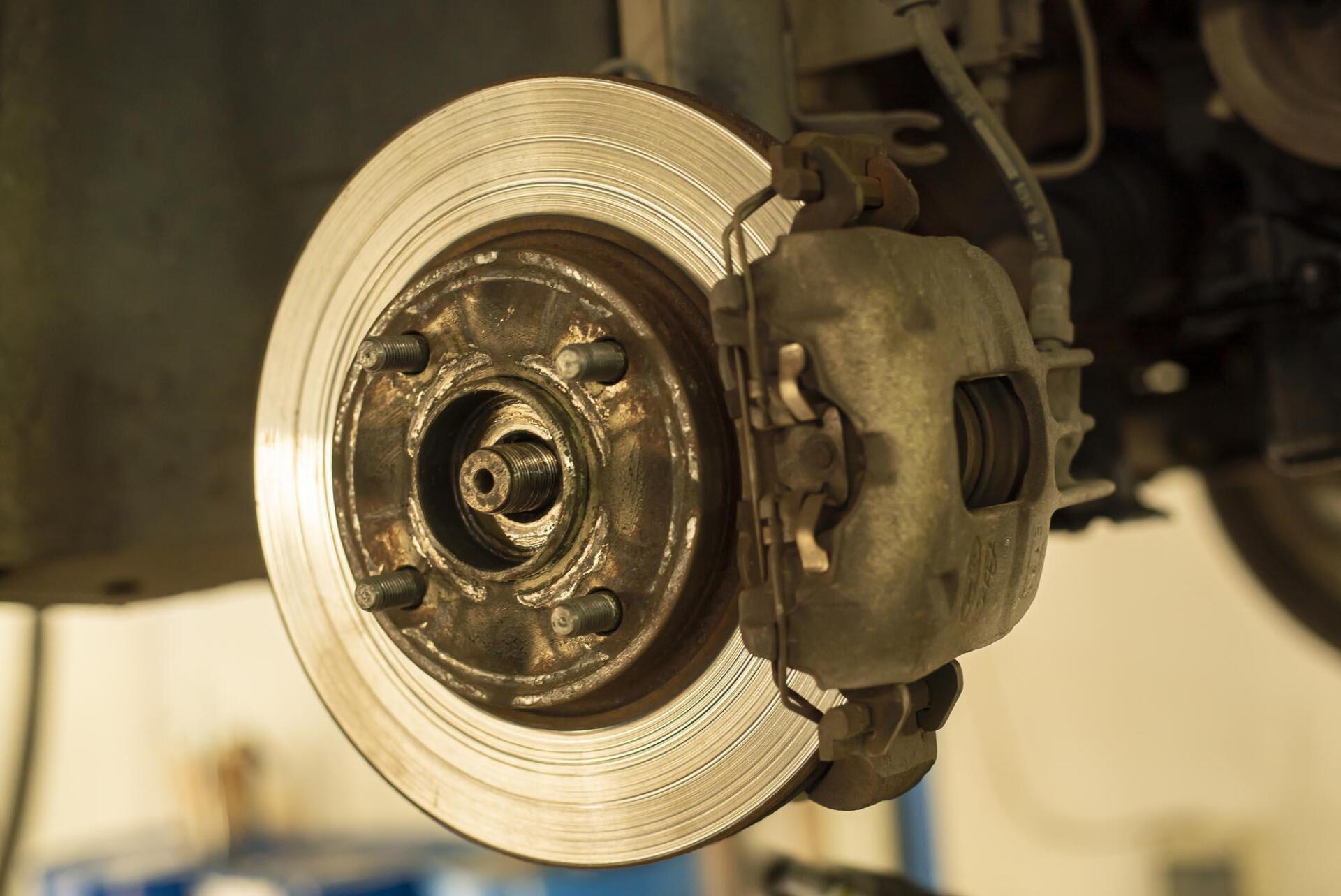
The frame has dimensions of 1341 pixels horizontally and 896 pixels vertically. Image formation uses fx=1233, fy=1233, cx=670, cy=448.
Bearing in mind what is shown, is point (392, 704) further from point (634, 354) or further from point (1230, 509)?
point (1230, 509)

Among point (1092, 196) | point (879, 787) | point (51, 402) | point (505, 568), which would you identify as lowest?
point (879, 787)

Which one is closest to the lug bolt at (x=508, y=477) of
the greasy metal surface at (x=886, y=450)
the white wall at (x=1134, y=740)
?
the greasy metal surface at (x=886, y=450)

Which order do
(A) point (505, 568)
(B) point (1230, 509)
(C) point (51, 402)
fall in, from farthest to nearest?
(B) point (1230, 509), (C) point (51, 402), (A) point (505, 568)

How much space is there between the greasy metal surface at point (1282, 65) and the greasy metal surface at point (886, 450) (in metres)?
0.50

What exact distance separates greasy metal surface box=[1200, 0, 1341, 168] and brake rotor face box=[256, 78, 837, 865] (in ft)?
1.67

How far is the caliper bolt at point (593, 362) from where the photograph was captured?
51cm

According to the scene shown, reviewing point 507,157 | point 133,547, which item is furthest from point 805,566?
point 133,547

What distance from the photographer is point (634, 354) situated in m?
0.52

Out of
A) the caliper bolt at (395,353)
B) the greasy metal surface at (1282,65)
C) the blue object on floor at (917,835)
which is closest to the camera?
the caliper bolt at (395,353)

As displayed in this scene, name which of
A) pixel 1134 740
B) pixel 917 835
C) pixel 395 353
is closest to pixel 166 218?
pixel 395 353

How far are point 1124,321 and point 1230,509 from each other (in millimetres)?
650

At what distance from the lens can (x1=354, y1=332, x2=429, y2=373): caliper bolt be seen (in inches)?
22.6

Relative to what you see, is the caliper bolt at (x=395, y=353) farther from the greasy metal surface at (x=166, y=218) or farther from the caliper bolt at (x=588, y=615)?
the greasy metal surface at (x=166, y=218)

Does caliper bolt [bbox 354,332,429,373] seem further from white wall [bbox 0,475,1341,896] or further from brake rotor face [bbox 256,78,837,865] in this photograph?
white wall [bbox 0,475,1341,896]
